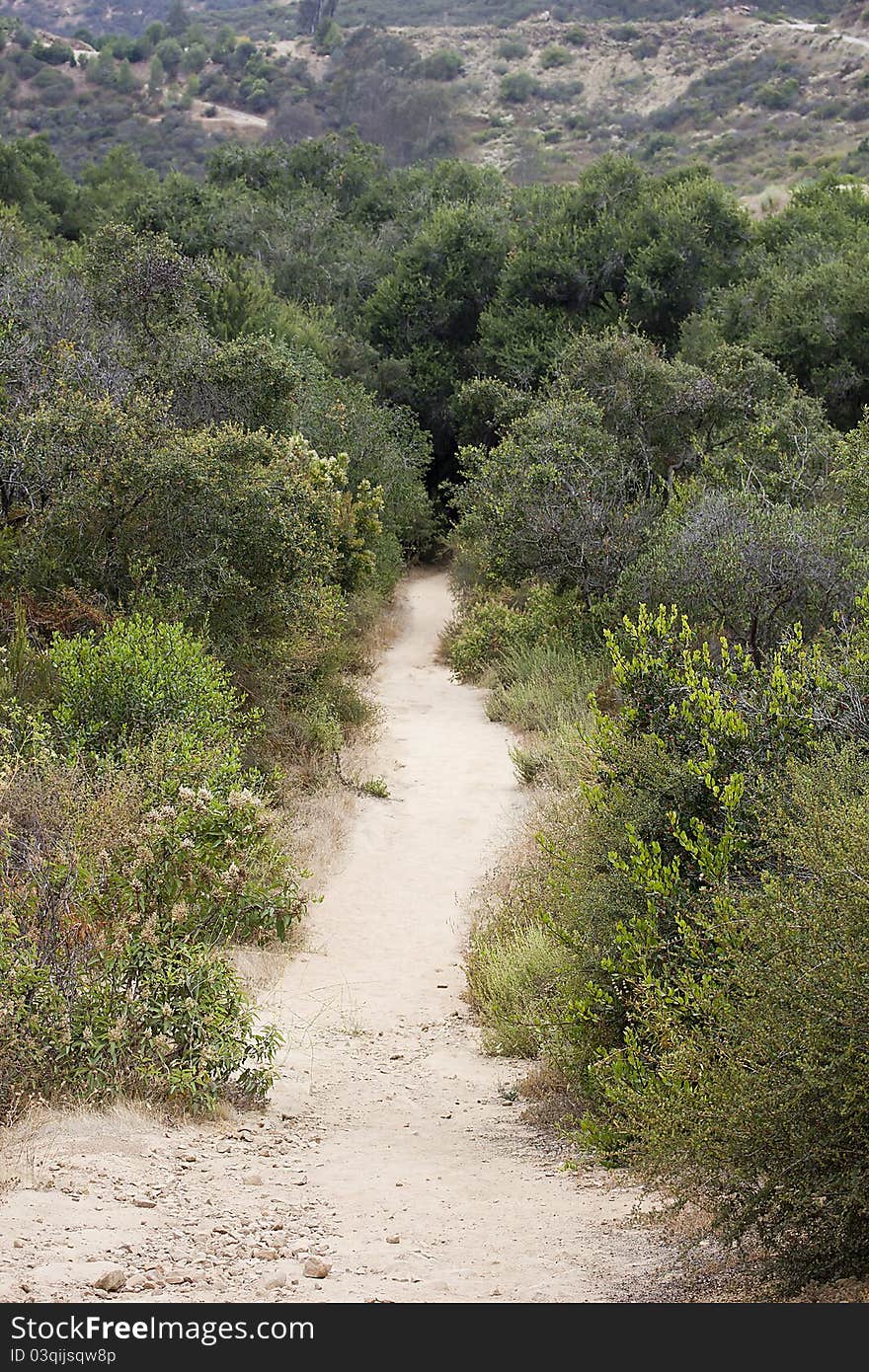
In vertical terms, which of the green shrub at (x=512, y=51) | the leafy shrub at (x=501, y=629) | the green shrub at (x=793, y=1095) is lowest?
the leafy shrub at (x=501, y=629)

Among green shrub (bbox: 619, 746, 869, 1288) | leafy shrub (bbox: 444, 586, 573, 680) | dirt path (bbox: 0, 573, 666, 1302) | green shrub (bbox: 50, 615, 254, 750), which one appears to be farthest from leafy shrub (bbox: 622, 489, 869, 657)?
green shrub (bbox: 619, 746, 869, 1288)

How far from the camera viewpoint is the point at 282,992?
7.73 m

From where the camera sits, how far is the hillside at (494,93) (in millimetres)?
50188

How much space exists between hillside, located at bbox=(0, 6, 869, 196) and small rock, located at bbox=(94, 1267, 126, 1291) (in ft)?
151

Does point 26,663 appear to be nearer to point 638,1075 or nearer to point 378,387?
point 638,1075

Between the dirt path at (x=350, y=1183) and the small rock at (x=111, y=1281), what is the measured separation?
37mm

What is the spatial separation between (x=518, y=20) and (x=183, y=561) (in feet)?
225

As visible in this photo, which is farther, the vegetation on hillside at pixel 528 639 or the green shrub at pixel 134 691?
the green shrub at pixel 134 691

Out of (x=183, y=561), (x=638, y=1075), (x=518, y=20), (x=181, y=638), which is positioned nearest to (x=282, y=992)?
(x=181, y=638)

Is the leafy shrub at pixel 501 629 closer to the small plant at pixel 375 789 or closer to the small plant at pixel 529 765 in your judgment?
the small plant at pixel 529 765

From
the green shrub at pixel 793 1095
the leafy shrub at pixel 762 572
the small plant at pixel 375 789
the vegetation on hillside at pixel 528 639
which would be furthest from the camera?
the small plant at pixel 375 789

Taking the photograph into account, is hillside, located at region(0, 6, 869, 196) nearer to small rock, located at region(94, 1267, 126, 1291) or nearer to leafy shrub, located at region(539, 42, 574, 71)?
leafy shrub, located at region(539, 42, 574, 71)

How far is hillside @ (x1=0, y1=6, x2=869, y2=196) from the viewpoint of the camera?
50188mm

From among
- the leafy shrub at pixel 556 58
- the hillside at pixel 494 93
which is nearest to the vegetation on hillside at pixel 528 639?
the hillside at pixel 494 93
